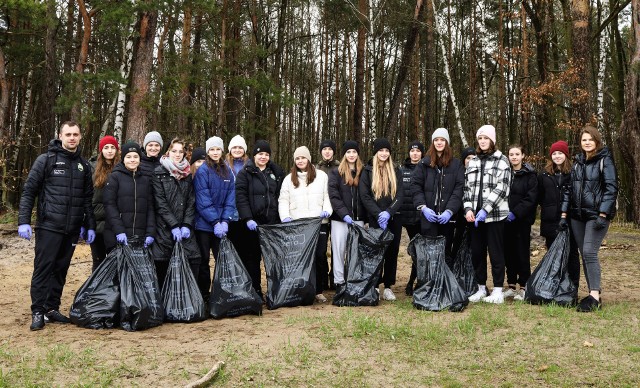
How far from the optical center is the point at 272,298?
5.84 m

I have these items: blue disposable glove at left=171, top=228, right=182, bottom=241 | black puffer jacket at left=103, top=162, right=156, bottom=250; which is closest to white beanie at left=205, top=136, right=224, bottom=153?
black puffer jacket at left=103, top=162, right=156, bottom=250

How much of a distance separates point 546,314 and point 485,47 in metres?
19.4

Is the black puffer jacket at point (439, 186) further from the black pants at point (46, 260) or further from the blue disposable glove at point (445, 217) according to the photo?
the black pants at point (46, 260)

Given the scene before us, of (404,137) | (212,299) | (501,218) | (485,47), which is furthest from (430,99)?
(212,299)

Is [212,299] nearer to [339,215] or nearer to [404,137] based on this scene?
[339,215]

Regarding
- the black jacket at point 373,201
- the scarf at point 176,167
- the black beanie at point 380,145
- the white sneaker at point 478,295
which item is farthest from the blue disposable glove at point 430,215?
the scarf at point 176,167

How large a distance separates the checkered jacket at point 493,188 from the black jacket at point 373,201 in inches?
29.7

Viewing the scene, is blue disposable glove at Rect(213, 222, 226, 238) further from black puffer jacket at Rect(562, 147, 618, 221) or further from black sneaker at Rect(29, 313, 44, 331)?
black puffer jacket at Rect(562, 147, 618, 221)

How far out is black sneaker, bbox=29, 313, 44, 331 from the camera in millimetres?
5004

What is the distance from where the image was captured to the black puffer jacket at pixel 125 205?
522cm

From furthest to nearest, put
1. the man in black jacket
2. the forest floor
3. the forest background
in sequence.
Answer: the forest background < the man in black jacket < the forest floor

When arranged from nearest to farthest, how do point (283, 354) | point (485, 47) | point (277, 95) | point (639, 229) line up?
point (283, 354)
point (639, 229)
point (277, 95)
point (485, 47)

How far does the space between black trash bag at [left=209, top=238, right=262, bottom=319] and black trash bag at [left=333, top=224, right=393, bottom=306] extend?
1.05 metres

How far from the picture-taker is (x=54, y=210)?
5043mm
